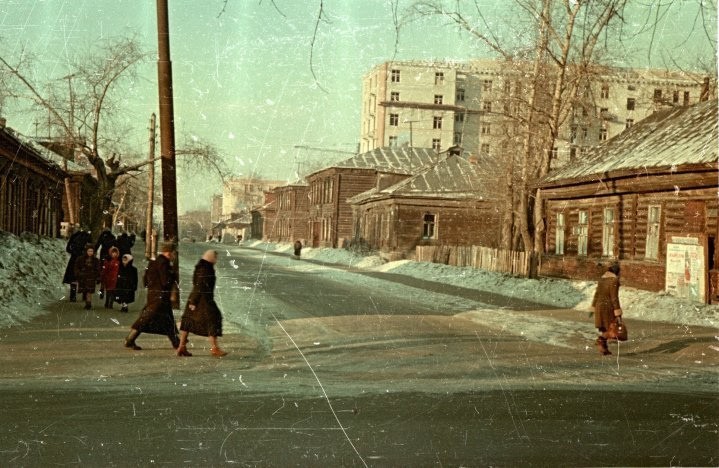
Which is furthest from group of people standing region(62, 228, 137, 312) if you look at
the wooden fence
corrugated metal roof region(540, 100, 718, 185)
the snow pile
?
the wooden fence

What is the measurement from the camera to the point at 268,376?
32.4ft

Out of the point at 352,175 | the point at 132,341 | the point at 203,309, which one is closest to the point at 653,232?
the point at 203,309

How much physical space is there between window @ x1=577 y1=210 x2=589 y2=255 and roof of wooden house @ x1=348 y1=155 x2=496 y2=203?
20.5 m

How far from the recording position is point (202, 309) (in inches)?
441


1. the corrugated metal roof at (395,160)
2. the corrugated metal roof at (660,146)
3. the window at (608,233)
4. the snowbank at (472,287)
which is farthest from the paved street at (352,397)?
the corrugated metal roof at (395,160)

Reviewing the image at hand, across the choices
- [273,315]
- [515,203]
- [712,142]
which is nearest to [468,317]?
[273,315]

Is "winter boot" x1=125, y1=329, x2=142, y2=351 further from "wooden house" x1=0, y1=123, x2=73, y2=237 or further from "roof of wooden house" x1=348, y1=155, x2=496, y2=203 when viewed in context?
"roof of wooden house" x1=348, y1=155, x2=496, y2=203

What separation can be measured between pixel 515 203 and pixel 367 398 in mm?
32327

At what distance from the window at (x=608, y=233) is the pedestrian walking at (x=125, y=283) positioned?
15277 mm

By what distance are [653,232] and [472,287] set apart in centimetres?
890

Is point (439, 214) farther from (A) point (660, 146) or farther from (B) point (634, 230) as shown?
(A) point (660, 146)

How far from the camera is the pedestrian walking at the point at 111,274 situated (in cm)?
Answer: 1708

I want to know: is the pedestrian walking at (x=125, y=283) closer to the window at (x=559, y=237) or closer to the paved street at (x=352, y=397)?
the paved street at (x=352, y=397)

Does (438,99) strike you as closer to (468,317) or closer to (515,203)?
(515,203)
